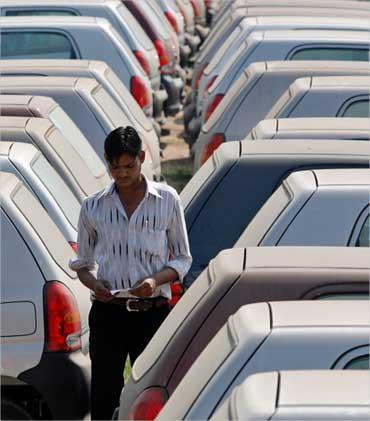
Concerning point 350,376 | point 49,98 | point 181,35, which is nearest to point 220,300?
point 350,376

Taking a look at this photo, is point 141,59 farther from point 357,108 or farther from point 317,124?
point 317,124

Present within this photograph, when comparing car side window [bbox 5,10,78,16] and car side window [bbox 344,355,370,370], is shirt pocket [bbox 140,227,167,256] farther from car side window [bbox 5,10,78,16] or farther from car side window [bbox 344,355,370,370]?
car side window [bbox 5,10,78,16]

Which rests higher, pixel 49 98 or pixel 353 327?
pixel 49 98

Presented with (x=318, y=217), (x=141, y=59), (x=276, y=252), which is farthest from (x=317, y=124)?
(x=141, y=59)

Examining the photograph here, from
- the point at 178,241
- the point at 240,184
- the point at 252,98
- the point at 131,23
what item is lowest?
the point at 178,241

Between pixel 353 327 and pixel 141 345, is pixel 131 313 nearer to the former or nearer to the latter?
pixel 141 345

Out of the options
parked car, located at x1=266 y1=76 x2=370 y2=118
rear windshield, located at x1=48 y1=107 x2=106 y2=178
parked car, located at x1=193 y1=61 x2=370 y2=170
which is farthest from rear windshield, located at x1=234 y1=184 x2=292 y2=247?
parked car, located at x1=193 y1=61 x2=370 y2=170

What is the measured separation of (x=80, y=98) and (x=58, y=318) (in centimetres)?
354

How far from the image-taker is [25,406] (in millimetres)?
7160

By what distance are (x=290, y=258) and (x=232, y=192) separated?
2357mm

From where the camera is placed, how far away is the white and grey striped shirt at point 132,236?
6801 millimetres

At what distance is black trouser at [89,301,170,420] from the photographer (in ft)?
22.2

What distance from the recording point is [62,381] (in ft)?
23.1

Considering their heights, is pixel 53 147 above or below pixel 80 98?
below
